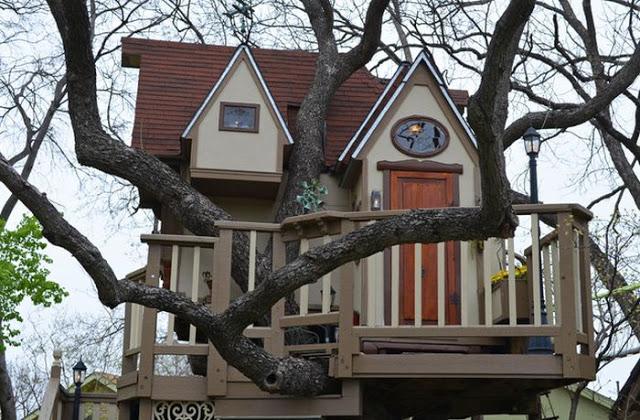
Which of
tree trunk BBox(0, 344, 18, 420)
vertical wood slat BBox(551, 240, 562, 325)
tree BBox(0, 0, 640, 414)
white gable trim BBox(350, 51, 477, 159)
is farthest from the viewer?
tree trunk BBox(0, 344, 18, 420)

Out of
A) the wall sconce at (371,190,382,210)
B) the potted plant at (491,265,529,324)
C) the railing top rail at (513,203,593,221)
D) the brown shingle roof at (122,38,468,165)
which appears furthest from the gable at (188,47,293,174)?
the railing top rail at (513,203,593,221)

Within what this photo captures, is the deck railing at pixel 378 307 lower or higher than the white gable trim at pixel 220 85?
lower

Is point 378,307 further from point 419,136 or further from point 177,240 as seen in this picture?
point 419,136

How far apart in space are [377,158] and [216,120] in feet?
6.07

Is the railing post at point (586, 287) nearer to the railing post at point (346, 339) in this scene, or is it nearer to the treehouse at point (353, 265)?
the treehouse at point (353, 265)

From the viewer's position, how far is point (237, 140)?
1102 centimetres

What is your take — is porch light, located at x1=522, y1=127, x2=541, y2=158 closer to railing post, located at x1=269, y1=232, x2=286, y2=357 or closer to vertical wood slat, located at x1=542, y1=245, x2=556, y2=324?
vertical wood slat, located at x1=542, y1=245, x2=556, y2=324

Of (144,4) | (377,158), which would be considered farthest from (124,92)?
(377,158)

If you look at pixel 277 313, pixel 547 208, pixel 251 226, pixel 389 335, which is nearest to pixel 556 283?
pixel 547 208

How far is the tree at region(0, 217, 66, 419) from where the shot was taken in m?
17.7

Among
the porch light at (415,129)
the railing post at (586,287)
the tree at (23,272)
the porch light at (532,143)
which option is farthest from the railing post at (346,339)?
the tree at (23,272)

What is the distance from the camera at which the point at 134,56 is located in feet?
42.8

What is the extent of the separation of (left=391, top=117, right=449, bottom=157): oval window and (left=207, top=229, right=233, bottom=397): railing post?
2.46 metres

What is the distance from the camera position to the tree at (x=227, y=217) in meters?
6.49
